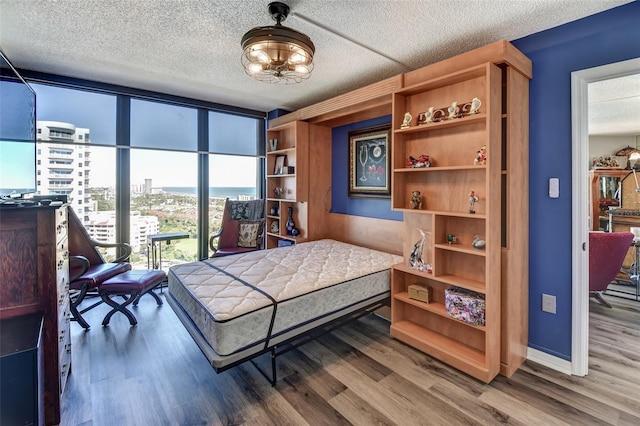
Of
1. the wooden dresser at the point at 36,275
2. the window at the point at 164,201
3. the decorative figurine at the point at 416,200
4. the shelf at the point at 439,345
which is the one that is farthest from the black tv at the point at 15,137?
the shelf at the point at 439,345

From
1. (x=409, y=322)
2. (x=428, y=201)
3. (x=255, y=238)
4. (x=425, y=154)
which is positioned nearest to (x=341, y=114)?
(x=425, y=154)

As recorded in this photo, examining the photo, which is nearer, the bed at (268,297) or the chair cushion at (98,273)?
the bed at (268,297)

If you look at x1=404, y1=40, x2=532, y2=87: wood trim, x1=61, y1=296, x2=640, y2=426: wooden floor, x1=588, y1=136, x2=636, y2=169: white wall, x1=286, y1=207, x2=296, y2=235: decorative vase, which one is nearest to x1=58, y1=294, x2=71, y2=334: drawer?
x1=61, y1=296, x2=640, y2=426: wooden floor

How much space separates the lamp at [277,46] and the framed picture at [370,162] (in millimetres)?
1598

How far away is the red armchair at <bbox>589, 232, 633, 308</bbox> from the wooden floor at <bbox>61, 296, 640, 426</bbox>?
75cm

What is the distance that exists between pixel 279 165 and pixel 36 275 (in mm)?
3366

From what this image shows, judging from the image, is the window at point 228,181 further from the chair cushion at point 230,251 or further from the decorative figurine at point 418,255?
the decorative figurine at point 418,255

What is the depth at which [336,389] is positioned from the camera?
2104 millimetres

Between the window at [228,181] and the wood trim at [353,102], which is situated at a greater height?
the wood trim at [353,102]

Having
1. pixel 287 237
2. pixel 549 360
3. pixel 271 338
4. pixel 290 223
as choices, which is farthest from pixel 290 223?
pixel 549 360

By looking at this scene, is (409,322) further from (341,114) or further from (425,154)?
(341,114)

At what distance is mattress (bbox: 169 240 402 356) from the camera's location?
6.12 feet

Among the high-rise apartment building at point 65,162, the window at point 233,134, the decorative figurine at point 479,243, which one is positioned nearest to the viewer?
the decorative figurine at point 479,243

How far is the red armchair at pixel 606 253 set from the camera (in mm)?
3264
